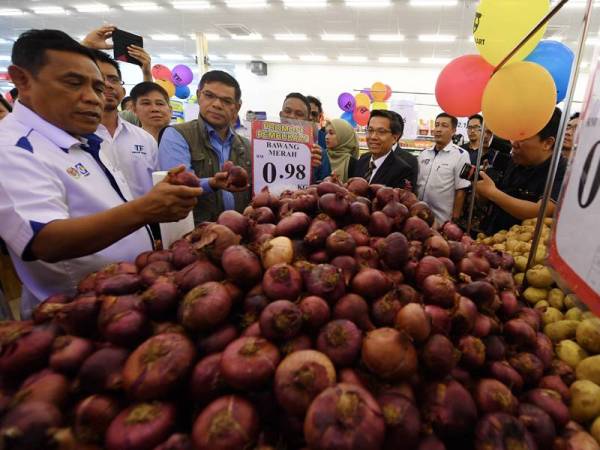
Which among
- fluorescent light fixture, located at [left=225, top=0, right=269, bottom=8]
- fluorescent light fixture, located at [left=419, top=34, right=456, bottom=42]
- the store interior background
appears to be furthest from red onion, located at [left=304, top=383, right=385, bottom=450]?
fluorescent light fixture, located at [left=419, top=34, right=456, bottom=42]

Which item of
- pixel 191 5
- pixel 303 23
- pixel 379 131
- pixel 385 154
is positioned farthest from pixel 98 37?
pixel 303 23

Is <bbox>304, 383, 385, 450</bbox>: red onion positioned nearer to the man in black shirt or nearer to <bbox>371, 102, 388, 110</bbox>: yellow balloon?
the man in black shirt

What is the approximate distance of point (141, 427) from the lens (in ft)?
1.95

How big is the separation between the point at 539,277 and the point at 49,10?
13.3 m

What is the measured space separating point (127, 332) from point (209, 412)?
0.27 meters

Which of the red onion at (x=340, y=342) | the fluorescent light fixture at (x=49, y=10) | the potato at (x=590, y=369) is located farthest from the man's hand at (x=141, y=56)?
the fluorescent light fixture at (x=49, y=10)

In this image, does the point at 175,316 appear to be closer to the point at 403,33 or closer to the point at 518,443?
the point at 518,443

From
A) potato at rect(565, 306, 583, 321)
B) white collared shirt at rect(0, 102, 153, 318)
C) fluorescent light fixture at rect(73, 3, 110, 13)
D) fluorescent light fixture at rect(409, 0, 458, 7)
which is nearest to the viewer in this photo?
white collared shirt at rect(0, 102, 153, 318)

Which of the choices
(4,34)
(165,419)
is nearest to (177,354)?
(165,419)

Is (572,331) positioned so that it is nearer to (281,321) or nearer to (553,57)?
(281,321)

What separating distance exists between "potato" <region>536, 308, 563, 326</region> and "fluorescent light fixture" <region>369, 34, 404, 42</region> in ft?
36.0

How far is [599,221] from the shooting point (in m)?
0.68

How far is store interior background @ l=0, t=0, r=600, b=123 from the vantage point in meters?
8.28

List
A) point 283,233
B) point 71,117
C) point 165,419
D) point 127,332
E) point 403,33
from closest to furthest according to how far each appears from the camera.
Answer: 1. point 165,419
2. point 127,332
3. point 283,233
4. point 71,117
5. point 403,33
